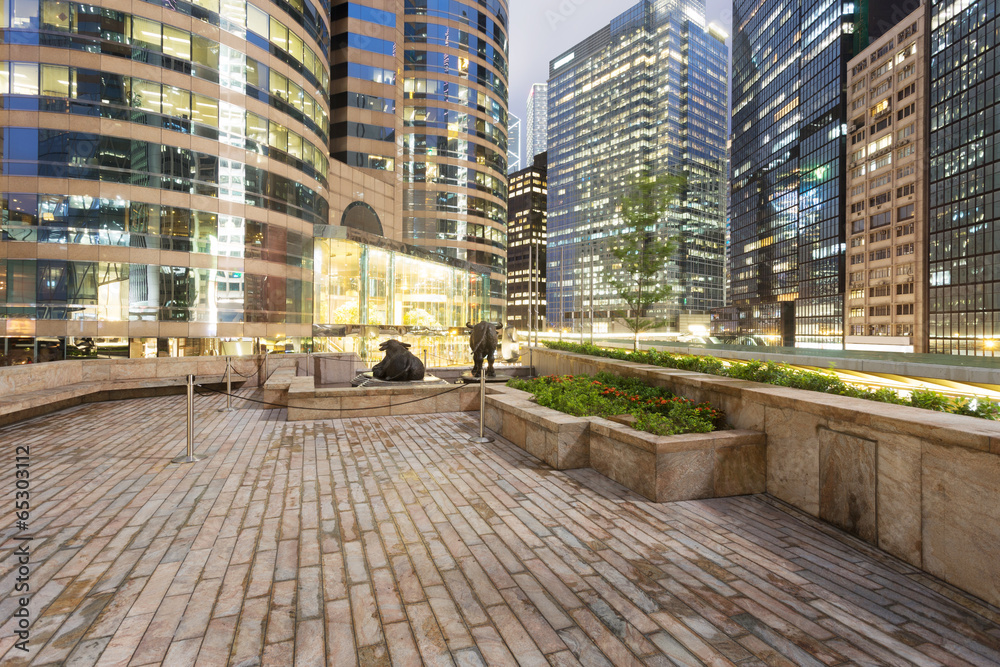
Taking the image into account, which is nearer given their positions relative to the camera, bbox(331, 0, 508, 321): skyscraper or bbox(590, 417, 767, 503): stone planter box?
bbox(590, 417, 767, 503): stone planter box

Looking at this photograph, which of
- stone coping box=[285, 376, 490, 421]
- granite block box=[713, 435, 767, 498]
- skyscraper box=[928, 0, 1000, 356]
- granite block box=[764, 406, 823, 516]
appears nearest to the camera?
granite block box=[764, 406, 823, 516]

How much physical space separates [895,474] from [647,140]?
145860 mm

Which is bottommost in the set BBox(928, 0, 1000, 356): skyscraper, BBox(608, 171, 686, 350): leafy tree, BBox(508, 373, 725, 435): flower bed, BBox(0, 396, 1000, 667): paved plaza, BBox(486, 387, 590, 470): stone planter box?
BBox(0, 396, 1000, 667): paved plaza

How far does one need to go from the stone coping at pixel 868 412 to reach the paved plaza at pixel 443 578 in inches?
51.4

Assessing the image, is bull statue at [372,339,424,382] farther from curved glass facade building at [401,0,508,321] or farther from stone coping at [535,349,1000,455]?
curved glass facade building at [401,0,508,321]

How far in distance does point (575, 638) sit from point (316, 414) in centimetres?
951

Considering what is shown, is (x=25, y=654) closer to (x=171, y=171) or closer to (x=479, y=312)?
(x=171, y=171)

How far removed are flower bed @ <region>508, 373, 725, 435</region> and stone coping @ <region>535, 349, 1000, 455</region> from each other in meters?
0.47

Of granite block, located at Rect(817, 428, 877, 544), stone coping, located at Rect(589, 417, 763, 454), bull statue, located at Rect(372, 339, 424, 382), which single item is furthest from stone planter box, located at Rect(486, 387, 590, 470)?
bull statue, located at Rect(372, 339, 424, 382)

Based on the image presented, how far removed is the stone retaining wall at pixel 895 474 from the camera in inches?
147

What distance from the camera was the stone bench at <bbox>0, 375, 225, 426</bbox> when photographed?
9797 mm

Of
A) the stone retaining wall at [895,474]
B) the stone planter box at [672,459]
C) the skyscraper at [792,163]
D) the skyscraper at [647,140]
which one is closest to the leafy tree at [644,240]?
the stone planter box at [672,459]

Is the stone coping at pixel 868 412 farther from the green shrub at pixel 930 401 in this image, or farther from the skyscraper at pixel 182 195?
the skyscraper at pixel 182 195

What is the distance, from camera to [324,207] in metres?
35.6
